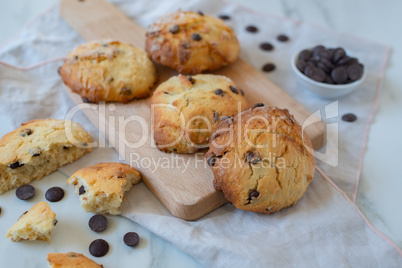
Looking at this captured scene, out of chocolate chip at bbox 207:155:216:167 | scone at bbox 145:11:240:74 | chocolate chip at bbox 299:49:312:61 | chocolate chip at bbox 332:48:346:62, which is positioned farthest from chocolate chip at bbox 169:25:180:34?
chocolate chip at bbox 332:48:346:62

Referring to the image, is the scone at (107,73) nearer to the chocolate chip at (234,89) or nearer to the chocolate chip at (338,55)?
the chocolate chip at (234,89)

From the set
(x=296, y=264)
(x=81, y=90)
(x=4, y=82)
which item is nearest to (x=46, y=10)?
(x=4, y=82)

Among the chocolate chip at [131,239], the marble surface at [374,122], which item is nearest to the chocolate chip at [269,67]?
the marble surface at [374,122]

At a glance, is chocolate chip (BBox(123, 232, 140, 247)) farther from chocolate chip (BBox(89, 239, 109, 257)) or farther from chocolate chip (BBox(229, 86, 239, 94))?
chocolate chip (BBox(229, 86, 239, 94))

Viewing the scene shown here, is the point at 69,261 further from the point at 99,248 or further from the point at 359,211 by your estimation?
the point at 359,211

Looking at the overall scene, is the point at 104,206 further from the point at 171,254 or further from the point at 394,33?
the point at 394,33

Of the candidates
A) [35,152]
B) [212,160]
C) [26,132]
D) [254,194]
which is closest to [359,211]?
[254,194]

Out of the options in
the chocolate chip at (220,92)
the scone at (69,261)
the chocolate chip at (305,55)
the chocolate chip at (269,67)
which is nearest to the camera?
the scone at (69,261)
